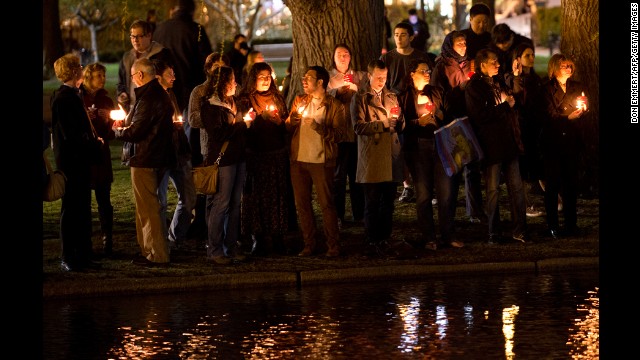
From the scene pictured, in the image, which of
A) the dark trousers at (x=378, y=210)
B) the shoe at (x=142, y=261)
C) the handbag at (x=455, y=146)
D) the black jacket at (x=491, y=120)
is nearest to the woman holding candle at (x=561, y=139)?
the black jacket at (x=491, y=120)

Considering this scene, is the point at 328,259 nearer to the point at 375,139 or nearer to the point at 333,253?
the point at 333,253

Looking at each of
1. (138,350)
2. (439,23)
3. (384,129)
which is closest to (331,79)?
(384,129)

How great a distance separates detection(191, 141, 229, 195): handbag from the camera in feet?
44.6

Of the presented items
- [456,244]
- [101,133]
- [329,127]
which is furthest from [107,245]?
[456,244]

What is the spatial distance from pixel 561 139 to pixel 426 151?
1831 millimetres

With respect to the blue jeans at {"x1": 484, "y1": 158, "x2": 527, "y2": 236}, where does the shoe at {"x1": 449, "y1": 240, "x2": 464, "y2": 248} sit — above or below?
below

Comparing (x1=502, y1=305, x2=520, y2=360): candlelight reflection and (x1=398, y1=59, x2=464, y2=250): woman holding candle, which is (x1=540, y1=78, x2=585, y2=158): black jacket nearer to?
(x1=398, y1=59, x2=464, y2=250): woman holding candle

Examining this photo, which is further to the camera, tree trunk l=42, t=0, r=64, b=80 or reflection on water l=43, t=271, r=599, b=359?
tree trunk l=42, t=0, r=64, b=80

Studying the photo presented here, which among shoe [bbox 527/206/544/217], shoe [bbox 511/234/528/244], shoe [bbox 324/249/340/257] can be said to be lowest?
shoe [bbox 324/249/340/257]

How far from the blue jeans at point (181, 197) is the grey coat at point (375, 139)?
5.56 ft

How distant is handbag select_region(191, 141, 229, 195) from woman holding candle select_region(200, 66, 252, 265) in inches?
4.4

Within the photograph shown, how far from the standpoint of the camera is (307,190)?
1422cm

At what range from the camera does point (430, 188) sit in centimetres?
1451

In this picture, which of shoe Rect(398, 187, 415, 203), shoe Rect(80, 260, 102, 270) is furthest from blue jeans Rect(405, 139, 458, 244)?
shoe Rect(398, 187, 415, 203)
